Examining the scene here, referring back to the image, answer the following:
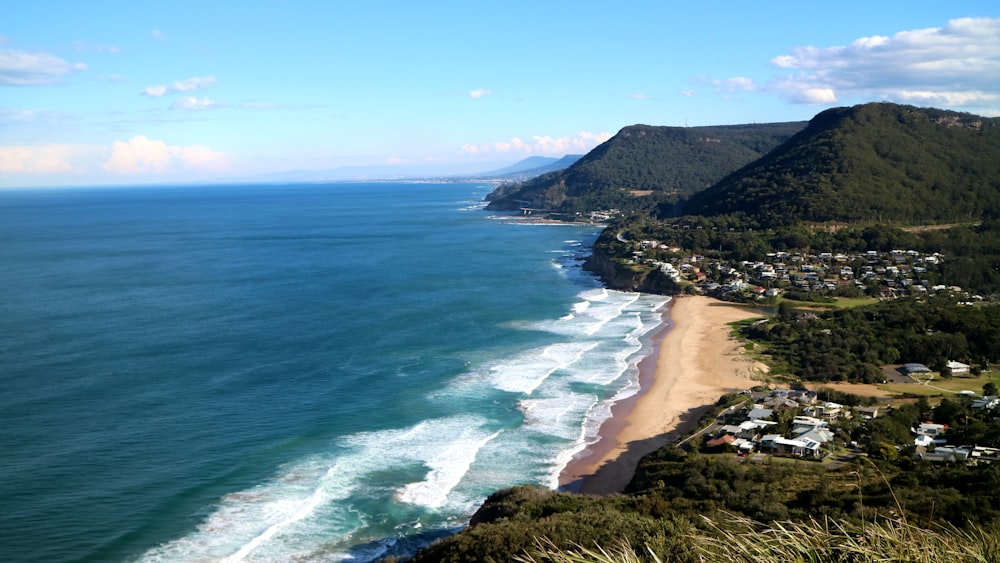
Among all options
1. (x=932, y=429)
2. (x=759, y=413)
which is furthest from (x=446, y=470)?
(x=932, y=429)

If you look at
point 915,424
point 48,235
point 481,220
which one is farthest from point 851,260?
point 48,235

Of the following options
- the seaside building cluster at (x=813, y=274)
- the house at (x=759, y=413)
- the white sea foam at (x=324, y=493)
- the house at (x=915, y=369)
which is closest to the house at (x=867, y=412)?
the house at (x=759, y=413)

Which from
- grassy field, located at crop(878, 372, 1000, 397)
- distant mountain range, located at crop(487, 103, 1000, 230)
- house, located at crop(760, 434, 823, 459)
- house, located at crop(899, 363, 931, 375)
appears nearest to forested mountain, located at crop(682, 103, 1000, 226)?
distant mountain range, located at crop(487, 103, 1000, 230)

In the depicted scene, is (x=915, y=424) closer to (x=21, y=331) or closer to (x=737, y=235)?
(x=21, y=331)

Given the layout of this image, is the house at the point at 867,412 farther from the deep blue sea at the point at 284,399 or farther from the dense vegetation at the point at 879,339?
the deep blue sea at the point at 284,399

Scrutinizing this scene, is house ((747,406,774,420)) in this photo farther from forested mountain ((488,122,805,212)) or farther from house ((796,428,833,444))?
forested mountain ((488,122,805,212))

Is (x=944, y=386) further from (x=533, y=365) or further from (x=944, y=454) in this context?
(x=533, y=365)

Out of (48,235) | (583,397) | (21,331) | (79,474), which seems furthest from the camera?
(48,235)
